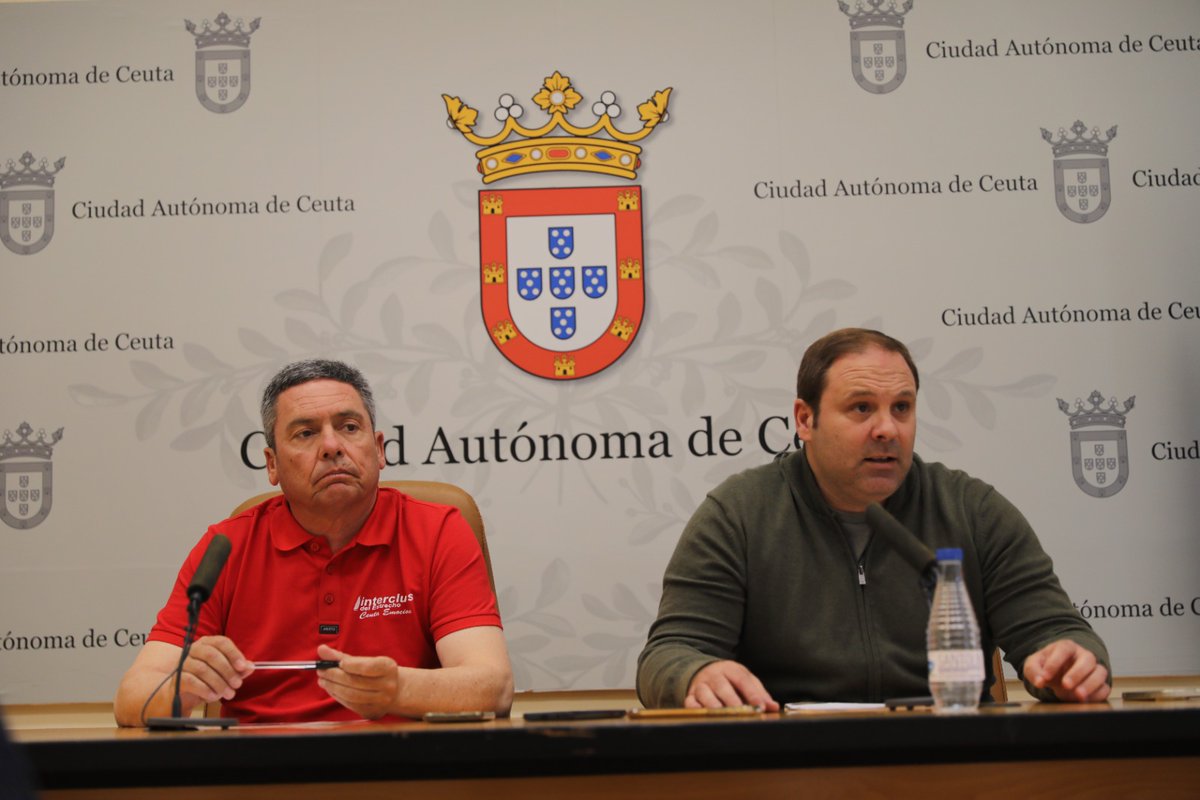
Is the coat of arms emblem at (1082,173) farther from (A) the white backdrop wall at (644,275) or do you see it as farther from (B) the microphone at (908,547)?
(B) the microphone at (908,547)

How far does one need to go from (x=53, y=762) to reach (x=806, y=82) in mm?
2924

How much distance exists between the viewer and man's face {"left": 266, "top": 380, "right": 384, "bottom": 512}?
2588 mm

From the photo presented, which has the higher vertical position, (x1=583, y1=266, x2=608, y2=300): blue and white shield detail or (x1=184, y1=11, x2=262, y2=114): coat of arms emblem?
(x1=184, y1=11, x2=262, y2=114): coat of arms emblem

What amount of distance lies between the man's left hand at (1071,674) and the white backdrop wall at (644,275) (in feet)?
5.02

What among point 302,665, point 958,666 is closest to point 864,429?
point 958,666

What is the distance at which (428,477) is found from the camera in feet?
11.5

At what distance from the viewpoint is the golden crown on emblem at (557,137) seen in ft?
11.8

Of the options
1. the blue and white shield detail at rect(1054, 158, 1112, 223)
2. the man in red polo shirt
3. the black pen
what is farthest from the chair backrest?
the blue and white shield detail at rect(1054, 158, 1112, 223)

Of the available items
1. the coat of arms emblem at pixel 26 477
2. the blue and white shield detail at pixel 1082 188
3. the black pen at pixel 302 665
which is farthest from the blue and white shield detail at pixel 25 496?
the blue and white shield detail at pixel 1082 188

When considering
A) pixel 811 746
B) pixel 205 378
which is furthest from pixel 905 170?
pixel 811 746

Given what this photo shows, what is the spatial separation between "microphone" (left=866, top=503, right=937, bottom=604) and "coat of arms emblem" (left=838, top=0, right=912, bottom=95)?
208cm

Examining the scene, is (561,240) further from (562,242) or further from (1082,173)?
(1082,173)

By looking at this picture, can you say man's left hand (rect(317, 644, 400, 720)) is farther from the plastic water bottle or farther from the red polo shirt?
the plastic water bottle

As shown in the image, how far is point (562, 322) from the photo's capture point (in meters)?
3.56
